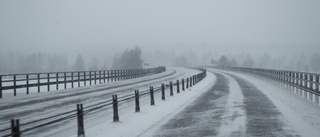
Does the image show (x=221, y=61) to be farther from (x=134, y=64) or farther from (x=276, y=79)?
(x=276, y=79)

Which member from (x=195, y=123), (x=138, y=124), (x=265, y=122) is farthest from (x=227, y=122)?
(x=138, y=124)

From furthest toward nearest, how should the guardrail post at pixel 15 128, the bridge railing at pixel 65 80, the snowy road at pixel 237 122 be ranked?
the bridge railing at pixel 65 80 < the snowy road at pixel 237 122 < the guardrail post at pixel 15 128

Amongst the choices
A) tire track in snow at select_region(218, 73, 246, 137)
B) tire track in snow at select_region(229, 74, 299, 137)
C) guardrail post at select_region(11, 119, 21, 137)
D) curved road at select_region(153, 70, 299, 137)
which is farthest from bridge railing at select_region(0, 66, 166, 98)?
guardrail post at select_region(11, 119, 21, 137)

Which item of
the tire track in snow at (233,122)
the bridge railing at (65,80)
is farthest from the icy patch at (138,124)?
the bridge railing at (65,80)

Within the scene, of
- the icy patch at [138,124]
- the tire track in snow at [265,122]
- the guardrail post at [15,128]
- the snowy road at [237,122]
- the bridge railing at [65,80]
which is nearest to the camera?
the guardrail post at [15,128]

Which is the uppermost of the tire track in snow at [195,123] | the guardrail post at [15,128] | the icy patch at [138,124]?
the guardrail post at [15,128]

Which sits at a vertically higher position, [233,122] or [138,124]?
[233,122]

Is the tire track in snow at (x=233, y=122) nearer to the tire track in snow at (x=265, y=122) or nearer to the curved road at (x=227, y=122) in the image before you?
the curved road at (x=227, y=122)

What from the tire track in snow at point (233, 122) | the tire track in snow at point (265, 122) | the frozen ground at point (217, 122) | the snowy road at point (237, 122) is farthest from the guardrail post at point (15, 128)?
the tire track in snow at point (265, 122)

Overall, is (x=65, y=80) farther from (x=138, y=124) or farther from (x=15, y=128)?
(x=15, y=128)

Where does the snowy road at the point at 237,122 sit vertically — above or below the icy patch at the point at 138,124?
above

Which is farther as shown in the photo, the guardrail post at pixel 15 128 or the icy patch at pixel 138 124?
the icy patch at pixel 138 124

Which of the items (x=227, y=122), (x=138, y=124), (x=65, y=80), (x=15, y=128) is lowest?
(x=138, y=124)

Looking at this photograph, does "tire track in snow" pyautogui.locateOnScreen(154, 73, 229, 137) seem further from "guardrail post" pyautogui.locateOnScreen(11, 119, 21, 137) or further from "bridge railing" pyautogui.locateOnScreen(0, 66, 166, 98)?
"bridge railing" pyautogui.locateOnScreen(0, 66, 166, 98)
